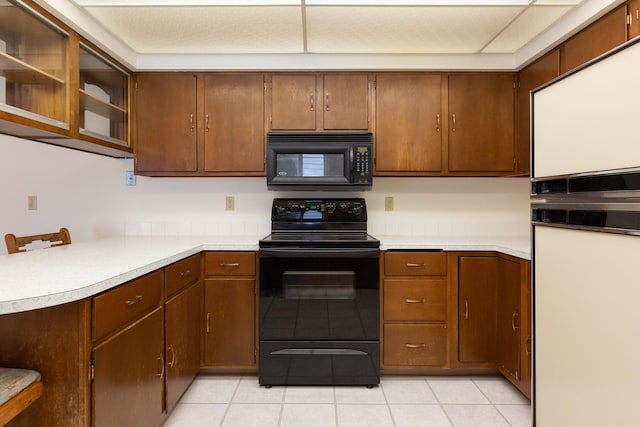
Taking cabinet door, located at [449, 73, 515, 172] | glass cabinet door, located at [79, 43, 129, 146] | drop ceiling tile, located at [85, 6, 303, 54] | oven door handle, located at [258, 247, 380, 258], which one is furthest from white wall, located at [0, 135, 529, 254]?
drop ceiling tile, located at [85, 6, 303, 54]

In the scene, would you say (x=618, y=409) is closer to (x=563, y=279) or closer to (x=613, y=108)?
(x=563, y=279)

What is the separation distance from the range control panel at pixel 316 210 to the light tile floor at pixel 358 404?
1.11m

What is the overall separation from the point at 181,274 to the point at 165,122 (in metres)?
1.19

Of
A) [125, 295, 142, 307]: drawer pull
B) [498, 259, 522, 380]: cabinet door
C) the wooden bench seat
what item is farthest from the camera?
[498, 259, 522, 380]: cabinet door

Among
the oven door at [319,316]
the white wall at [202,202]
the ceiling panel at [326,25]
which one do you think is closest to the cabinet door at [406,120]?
the ceiling panel at [326,25]

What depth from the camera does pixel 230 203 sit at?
275 centimetres

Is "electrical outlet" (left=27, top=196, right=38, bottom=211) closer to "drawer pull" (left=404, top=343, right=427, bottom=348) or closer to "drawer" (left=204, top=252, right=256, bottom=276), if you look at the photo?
"drawer" (left=204, top=252, right=256, bottom=276)

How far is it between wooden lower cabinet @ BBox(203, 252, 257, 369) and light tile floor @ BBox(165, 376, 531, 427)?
0.17 metres

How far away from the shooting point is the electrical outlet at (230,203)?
2.75 metres

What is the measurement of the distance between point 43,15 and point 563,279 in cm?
253

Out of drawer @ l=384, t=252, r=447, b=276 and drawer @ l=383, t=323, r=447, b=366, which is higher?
drawer @ l=384, t=252, r=447, b=276

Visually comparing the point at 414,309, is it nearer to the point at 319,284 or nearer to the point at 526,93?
the point at 319,284

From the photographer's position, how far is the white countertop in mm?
1003

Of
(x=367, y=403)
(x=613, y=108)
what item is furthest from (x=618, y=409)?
(x=367, y=403)
